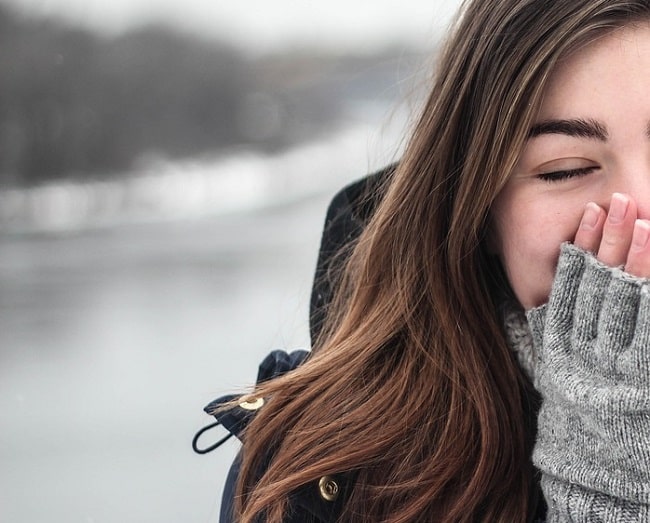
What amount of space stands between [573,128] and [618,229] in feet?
0.46

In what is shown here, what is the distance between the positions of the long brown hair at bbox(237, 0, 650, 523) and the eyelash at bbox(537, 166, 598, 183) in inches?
1.9

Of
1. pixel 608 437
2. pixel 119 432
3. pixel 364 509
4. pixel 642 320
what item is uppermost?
pixel 642 320

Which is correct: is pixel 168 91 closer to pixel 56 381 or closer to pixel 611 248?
pixel 56 381

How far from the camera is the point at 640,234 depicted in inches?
43.4

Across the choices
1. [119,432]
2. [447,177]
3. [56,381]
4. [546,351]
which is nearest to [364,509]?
[546,351]

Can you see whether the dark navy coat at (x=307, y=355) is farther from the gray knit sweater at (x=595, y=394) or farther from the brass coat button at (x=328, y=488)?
the gray knit sweater at (x=595, y=394)

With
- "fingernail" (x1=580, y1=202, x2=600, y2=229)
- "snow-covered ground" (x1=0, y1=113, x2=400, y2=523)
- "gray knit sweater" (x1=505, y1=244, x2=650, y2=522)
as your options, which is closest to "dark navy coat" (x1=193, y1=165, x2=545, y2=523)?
"gray knit sweater" (x1=505, y1=244, x2=650, y2=522)

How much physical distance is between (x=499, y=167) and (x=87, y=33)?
7.26 feet

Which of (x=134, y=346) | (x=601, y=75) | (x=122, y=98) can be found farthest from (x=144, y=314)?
(x=601, y=75)

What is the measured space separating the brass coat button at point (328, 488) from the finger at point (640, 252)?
517 mm

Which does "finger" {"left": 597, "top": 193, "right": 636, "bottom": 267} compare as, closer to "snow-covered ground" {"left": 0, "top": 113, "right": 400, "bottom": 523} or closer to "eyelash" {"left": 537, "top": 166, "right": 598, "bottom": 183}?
"eyelash" {"left": 537, "top": 166, "right": 598, "bottom": 183}

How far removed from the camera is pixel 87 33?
3.10 meters

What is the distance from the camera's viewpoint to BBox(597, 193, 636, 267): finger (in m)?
1.12

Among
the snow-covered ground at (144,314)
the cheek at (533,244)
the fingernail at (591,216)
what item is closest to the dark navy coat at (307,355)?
the cheek at (533,244)
